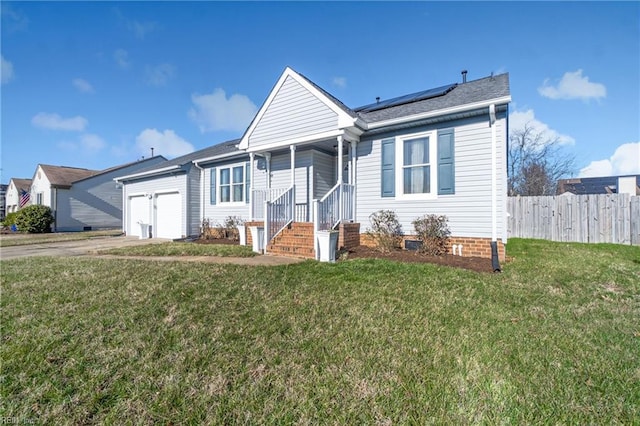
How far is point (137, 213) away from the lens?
53.0 ft

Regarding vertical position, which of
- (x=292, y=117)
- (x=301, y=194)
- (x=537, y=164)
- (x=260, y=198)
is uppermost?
(x=537, y=164)

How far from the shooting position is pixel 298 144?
9.45 m

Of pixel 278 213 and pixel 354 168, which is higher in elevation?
pixel 354 168

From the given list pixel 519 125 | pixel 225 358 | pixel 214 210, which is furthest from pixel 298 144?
pixel 519 125

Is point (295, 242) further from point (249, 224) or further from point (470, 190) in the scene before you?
point (470, 190)

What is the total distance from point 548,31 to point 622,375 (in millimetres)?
11210

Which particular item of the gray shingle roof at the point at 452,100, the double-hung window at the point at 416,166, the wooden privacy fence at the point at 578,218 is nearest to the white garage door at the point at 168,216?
the gray shingle roof at the point at 452,100

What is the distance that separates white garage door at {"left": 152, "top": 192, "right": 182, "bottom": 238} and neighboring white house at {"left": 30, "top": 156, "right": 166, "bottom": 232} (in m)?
10.4

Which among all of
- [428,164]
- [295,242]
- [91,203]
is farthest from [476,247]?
[91,203]

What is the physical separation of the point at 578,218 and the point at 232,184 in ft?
45.3

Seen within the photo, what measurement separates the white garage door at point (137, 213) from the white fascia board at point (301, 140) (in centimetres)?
887

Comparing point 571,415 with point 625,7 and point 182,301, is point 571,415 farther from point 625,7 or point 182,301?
point 625,7

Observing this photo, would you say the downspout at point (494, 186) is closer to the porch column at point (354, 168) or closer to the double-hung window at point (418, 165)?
the double-hung window at point (418, 165)

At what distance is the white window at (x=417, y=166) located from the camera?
7906 millimetres
